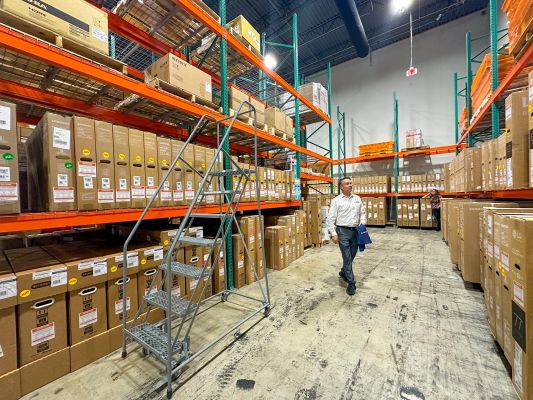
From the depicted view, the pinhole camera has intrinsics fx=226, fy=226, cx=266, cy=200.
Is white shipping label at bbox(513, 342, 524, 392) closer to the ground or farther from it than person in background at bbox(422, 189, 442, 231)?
closer to the ground

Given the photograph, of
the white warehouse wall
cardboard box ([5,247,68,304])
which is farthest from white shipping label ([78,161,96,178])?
the white warehouse wall

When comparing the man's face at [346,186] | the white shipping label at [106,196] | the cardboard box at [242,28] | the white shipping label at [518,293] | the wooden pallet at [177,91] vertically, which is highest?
the cardboard box at [242,28]

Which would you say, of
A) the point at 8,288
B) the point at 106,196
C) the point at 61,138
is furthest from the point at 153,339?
the point at 61,138

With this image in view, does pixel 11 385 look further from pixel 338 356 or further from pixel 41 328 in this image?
pixel 338 356

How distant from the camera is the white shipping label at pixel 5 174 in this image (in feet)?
4.80

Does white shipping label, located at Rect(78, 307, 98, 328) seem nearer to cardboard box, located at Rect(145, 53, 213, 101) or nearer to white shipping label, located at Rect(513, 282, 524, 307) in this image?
cardboard box, located at Rect(145, 53, 213, 101)

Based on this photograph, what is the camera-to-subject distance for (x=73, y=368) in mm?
1744

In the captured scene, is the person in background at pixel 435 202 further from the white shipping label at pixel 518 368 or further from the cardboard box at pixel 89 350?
the cardboard box at pixel 89 350

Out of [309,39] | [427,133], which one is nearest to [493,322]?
[427,133]

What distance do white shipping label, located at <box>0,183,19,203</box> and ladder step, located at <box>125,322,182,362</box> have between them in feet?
4.09

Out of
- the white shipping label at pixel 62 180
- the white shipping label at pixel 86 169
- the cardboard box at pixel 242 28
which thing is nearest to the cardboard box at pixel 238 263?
the white shipping label at pixel 86 169

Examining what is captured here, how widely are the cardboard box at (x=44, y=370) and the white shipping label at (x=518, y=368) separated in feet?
10.0

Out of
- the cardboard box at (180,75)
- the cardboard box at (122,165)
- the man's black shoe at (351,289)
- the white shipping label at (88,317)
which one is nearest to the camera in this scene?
the white shipping label at (88,317)

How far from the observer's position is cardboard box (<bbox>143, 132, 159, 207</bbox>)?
2.31 meters
